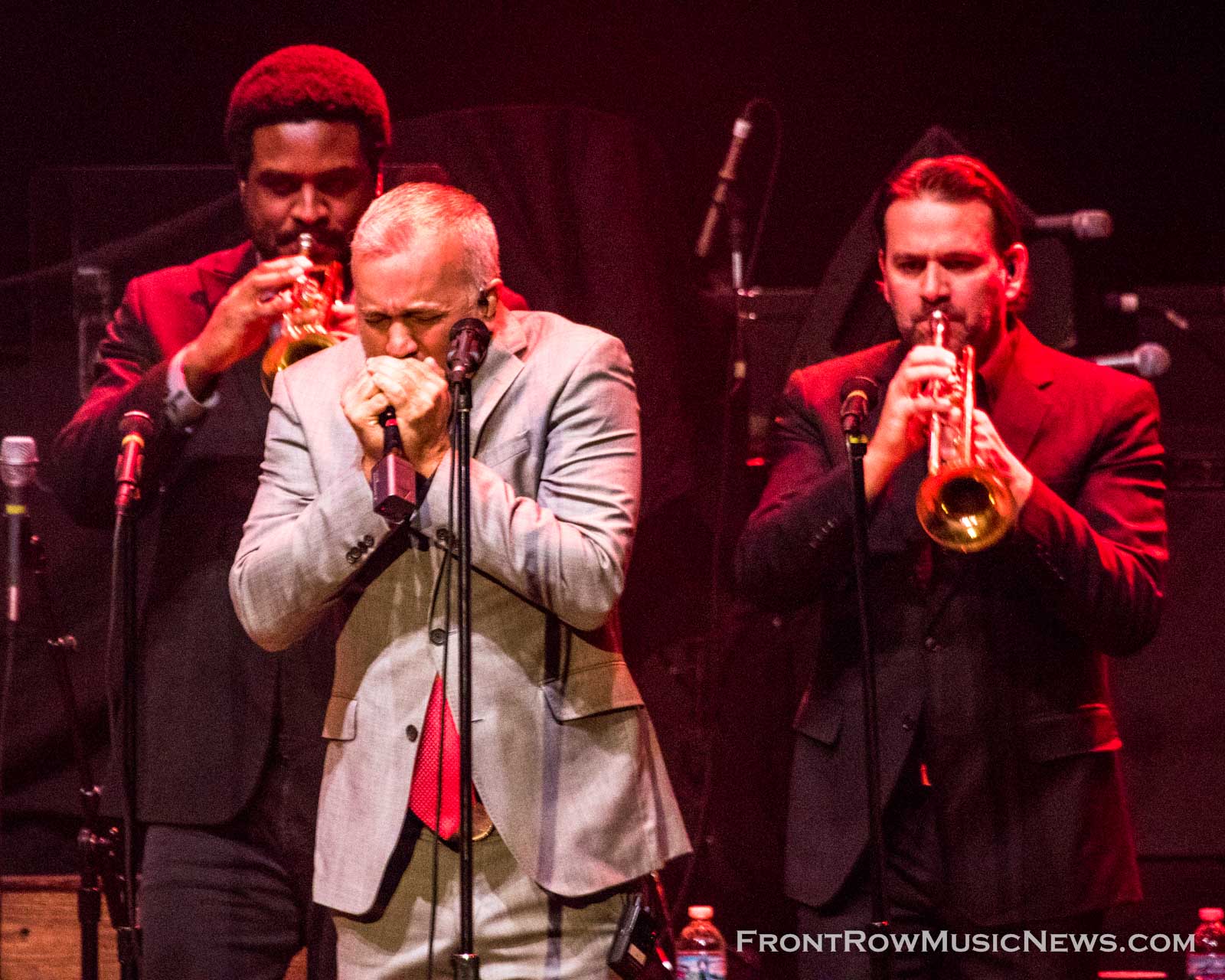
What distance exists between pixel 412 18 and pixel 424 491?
2900 mm

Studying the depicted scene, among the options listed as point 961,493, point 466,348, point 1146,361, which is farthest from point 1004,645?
point 1146,361

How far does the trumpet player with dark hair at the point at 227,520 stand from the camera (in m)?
3.16

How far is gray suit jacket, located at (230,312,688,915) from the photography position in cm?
261

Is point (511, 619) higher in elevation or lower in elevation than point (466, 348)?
lower

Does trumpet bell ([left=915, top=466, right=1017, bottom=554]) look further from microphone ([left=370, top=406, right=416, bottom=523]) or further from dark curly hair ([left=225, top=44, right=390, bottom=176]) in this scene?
dark curly hair ([left=225, top=44, right=390, bottom=176])

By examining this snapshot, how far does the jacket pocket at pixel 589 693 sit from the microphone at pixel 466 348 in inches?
21.1

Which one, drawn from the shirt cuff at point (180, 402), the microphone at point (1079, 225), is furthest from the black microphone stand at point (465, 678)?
the microphone at point (1079, 225)

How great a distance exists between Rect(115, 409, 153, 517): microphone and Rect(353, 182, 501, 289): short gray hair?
730 millimetres

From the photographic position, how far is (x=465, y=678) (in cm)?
250

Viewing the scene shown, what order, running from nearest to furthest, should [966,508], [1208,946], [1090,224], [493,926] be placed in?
[493,926] → [966,508] → [1208,946] → [1090,224]

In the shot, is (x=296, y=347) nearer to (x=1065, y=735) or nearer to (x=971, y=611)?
(x=971, y=611)

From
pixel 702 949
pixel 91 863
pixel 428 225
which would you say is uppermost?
pixel 428 225

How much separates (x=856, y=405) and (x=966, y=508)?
27 centimetres

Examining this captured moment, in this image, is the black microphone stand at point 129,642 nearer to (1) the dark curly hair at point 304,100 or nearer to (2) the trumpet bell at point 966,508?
(1) the dark curly hair at point 304,100
